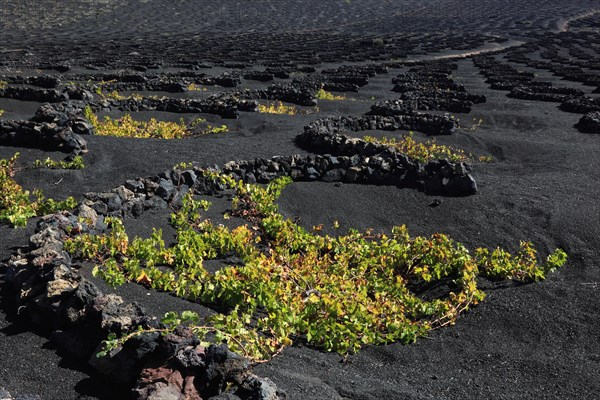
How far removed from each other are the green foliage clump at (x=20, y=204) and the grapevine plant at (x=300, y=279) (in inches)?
51.9

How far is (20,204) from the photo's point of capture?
9711mm

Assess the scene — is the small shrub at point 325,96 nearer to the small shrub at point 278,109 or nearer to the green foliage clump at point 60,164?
the small shrub at point 278,109

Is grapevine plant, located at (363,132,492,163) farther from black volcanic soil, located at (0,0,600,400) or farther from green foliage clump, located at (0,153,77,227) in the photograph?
green foliage clump, located at (0,153,77,227)

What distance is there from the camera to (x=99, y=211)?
357 inches

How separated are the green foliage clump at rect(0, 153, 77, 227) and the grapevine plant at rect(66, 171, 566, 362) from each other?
1318mm

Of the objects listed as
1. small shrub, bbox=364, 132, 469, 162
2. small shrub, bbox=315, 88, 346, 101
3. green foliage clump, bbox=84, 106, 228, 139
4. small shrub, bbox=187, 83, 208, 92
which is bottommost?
small shrub, bbox=315, 88, 346, 101

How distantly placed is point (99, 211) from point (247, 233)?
2.46 m

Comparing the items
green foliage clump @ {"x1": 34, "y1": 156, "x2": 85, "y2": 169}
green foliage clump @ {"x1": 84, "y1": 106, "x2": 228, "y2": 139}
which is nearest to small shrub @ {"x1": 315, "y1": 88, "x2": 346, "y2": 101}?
green foliage clump @ {"x1": 84, "y1": 106, "x2": 228, "y2": 139}

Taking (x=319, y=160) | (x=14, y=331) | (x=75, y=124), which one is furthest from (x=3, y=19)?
(x=14, y=331)

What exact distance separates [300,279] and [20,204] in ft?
18.1

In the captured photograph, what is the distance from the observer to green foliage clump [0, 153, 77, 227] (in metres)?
8.87

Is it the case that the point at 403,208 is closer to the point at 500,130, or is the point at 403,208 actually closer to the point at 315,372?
the point at 315,372

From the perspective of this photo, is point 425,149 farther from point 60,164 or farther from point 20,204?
point 20,204

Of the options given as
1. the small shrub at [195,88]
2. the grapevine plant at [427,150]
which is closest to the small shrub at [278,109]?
the grapevine plant at [427,150]
